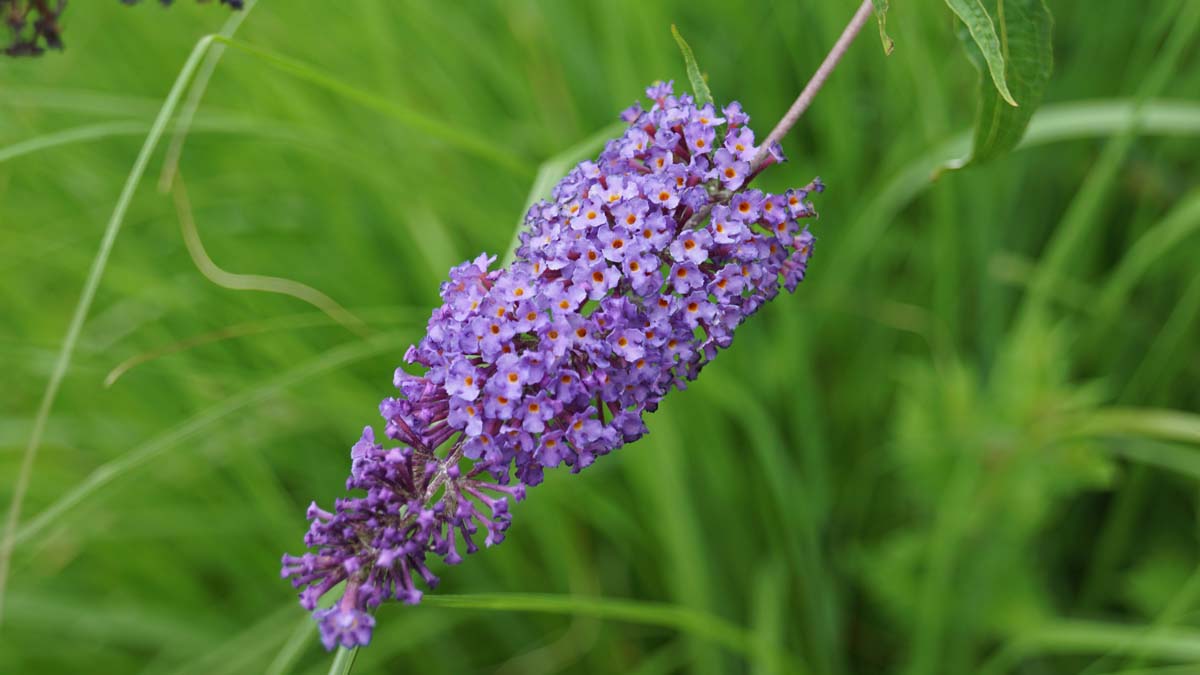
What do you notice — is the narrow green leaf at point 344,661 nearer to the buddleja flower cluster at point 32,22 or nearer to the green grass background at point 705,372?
the buddleja flower cluster at point 32,22

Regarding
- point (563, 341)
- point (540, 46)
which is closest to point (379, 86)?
point (540, 46)

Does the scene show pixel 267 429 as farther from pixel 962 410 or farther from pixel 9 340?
pixel 962 410

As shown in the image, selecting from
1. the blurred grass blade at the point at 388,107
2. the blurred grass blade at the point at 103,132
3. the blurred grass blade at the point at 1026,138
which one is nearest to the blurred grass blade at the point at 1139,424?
the blurred grass blade at the point at 1026,138

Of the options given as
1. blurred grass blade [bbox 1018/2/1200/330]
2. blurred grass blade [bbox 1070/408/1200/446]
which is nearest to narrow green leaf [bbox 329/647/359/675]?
blurred grass blade [bbox 1070/408/1200/446]

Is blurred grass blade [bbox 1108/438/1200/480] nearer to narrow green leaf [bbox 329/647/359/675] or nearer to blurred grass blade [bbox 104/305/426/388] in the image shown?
blurred grass blade [bbox 104/305/426/388]

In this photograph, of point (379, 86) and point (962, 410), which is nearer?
point (962, 410)

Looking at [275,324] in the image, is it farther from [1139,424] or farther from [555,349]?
[1139,424]

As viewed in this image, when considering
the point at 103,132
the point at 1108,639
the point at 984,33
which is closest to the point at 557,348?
the point at 984,33
